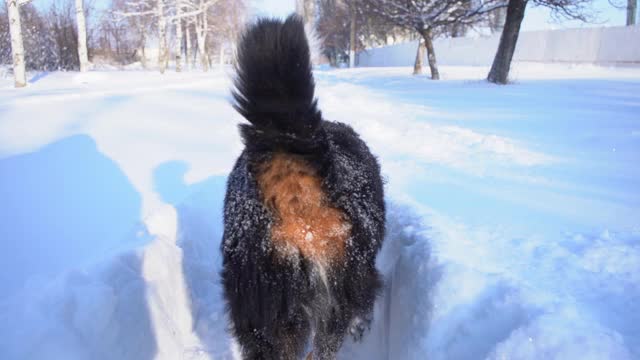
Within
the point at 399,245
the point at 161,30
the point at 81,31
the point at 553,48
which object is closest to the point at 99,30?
the point at 161,30

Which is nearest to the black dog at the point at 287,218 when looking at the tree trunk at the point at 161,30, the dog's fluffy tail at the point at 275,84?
the dog's fluffy tail at the point at 275,84

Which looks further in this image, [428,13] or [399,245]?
[428,13]

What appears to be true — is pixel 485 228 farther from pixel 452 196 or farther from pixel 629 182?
pixel 629 182

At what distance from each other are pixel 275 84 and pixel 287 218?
0.53m

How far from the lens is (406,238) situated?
131 inches

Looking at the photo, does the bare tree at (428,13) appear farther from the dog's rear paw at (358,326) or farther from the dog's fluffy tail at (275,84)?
the dog's fluffy tail at (275,84)

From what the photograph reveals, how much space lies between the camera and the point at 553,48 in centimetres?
3189

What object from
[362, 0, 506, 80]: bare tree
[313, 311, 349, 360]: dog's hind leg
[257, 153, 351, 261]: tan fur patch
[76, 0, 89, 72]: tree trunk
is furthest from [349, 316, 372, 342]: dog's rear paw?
[76, 0, 89, 72]: tree trunk

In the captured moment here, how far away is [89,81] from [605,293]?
2035 cm

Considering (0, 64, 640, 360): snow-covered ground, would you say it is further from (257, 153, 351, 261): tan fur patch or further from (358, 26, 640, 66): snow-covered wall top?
(358, 26, 640, 66): snow-covered wall top

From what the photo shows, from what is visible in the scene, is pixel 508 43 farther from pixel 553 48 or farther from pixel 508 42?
pixel 553 48

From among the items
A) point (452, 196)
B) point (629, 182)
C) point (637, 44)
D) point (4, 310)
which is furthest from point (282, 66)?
point (637, 44)

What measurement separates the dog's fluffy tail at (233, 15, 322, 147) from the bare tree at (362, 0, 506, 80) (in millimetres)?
17718

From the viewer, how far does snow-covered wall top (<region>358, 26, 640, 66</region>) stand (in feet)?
84.8
